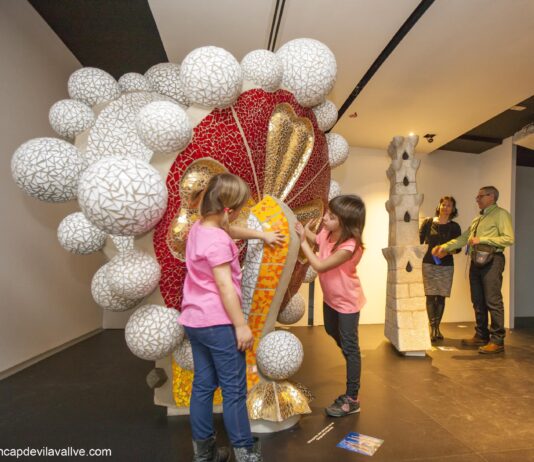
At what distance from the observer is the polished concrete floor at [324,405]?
5.15 feet

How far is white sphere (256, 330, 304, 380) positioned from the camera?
5.15ft

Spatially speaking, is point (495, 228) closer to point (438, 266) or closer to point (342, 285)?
point (438, 266)

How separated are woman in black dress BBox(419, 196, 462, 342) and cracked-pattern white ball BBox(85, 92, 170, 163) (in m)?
2.93

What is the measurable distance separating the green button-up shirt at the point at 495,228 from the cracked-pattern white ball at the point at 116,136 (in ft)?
9.54

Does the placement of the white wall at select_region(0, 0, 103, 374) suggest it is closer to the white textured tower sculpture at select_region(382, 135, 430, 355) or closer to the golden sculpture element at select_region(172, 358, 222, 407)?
the golden sculpture element at select_region(172, 358, 222, 407)

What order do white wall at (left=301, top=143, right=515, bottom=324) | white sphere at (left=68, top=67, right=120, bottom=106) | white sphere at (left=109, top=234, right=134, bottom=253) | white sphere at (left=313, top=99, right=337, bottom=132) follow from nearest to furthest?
white sphere at (left=109, top=234, right=134, bottom=253) < white sphere at (left=68, top=67, right=120, bottom=106) < white sphere at (left=313, top=99, right=337, bottom=132) < white wall at (left=301, top=143, right=515, bottom=324)

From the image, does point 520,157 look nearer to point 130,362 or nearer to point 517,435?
point 517,435

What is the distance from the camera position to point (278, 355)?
1565 millimetres

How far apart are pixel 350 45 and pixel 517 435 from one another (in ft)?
8.09

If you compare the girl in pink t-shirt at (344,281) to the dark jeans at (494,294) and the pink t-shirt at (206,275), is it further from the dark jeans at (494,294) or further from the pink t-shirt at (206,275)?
the dark jeans at (494,294)

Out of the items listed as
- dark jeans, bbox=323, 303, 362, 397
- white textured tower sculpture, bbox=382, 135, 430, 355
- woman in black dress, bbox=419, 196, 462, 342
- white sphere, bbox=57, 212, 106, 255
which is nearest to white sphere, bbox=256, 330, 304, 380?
dark jeans, bbox=323, 303, 362, 397

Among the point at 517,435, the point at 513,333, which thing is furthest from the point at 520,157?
the point at 517,435

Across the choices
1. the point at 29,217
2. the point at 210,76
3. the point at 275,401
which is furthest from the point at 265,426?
the point at 29,217

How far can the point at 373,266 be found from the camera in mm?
4512
